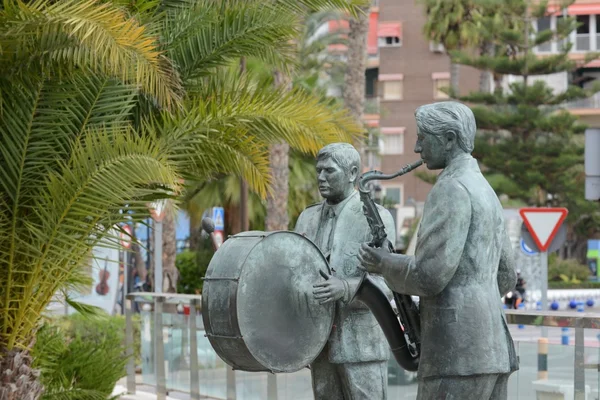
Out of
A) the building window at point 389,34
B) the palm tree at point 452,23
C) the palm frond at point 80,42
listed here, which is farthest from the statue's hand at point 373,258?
the building window at point 389,34

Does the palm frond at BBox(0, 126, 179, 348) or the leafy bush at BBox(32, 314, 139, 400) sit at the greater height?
the palm frond at BBox(0, 126, 179, 348)

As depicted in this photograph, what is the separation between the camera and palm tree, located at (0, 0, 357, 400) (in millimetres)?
8609

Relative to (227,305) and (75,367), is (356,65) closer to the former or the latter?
(75,367)

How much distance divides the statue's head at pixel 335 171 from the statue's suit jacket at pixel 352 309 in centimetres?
9

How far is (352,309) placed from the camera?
605 centimetres

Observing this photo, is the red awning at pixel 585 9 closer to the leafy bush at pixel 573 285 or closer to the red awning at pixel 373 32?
the red awning at pixel 373 32

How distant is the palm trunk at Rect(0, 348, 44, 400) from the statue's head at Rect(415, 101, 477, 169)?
564 cm

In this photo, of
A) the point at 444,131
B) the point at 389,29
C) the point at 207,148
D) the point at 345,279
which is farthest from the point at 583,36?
the point at 444,131

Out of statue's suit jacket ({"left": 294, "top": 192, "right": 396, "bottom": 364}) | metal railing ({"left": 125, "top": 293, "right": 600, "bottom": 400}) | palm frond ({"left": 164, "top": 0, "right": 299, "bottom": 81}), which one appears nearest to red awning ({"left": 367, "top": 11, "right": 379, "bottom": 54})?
metal railing ({"left": 125, "top": 293, "right": 600, "bottom": 400})

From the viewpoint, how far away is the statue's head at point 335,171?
6242 mm

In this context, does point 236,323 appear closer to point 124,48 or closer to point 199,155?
point 124,48

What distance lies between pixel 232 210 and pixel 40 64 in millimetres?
23988

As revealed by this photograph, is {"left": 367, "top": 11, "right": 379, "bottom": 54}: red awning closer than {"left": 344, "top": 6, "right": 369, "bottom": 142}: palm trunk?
No

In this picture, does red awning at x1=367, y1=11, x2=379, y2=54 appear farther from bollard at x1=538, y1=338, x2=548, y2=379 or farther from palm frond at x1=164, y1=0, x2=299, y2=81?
bollard at x1=538, y1=338, x2=548, y2=379
